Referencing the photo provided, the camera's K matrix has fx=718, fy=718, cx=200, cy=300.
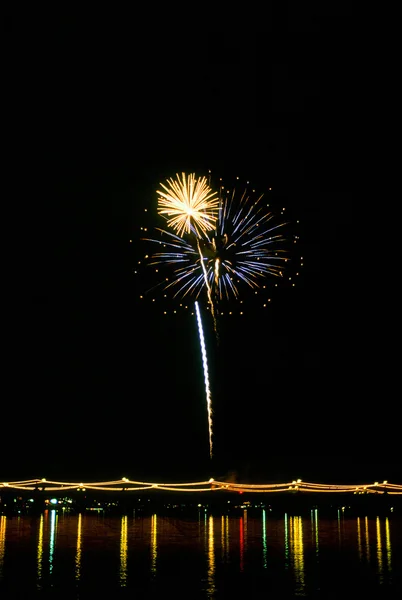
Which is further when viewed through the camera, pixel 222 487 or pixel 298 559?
pixel 222 487

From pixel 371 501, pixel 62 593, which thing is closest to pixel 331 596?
pixel 62 593

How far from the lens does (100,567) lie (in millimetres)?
13758

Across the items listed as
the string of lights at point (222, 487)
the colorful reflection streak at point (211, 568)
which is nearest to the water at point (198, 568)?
the colorful reflection streak at point (211, 568)

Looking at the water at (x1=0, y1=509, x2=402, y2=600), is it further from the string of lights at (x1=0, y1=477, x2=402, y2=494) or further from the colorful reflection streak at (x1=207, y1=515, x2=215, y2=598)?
the string of lights at (x1=0, y1=477, x2=402, y2=494)

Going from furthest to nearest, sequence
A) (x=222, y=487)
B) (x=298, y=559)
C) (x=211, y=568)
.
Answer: (x=222, y=487)
(x=298, y=559)
(x=211, y=568)

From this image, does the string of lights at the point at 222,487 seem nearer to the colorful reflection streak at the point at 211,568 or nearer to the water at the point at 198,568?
the colorful reflection streak at the point at 211,568

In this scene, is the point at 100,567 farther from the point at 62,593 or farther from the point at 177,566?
the point at 62,593

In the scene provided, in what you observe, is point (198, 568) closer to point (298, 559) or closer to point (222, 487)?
point (298, 559)

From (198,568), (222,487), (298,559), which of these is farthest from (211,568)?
(222,487)

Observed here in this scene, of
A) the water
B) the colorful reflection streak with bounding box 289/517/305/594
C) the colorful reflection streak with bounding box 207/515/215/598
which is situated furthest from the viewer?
the colorful reflection streak with bounding box 289/517/305/594

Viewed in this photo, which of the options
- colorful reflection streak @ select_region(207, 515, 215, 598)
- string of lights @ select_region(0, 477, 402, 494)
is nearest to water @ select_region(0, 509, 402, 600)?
colorful reflection streak @ select_region(207, 515, 215, 598)

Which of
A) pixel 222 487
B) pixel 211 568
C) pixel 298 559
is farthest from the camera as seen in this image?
pixel 222 487

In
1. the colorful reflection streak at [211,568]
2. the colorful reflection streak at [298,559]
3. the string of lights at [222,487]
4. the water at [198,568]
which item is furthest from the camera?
the string of lights at [222,487]

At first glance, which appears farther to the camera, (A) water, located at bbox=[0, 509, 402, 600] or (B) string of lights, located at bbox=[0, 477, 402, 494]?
(B) string of lights, located at bbox=[0, 477, 402, 494]
